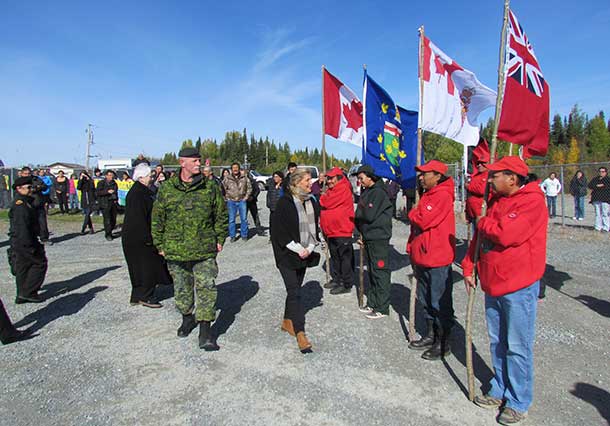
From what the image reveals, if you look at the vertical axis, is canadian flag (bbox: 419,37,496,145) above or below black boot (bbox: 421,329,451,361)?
above

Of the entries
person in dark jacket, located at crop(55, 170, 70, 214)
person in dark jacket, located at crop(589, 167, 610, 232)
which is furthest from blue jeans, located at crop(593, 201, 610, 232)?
person in dark jacket, located at crop(55, 170, 70, 214)

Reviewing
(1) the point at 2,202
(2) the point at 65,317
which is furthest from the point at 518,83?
(1) the point at 2,202

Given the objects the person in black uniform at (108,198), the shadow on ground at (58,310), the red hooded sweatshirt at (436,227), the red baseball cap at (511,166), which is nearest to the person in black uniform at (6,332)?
the shadow on ground at (58,310)

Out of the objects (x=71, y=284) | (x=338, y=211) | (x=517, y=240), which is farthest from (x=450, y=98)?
(x=71, y=284)

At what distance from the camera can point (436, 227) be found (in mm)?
3885

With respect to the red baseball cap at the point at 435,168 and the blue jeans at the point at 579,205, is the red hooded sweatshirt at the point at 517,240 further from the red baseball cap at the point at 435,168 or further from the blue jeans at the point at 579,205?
the blue jeans at the point at 579,205

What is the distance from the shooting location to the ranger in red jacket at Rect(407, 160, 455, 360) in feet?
12.7

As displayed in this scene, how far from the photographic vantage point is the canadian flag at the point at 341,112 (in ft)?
24.7

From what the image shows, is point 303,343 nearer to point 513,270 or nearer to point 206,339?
point 206,339

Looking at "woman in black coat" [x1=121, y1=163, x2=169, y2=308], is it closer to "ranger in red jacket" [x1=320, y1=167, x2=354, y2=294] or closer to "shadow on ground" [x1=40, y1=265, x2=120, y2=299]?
"shadow on ground" [x1=40, y1=265, x2=120, y2=299]

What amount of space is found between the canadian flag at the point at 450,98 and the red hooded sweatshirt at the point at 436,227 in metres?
2.16

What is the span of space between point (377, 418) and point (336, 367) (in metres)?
0.86

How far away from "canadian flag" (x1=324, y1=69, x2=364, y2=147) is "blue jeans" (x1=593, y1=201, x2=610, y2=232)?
830 cm

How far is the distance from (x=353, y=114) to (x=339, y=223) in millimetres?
3010
